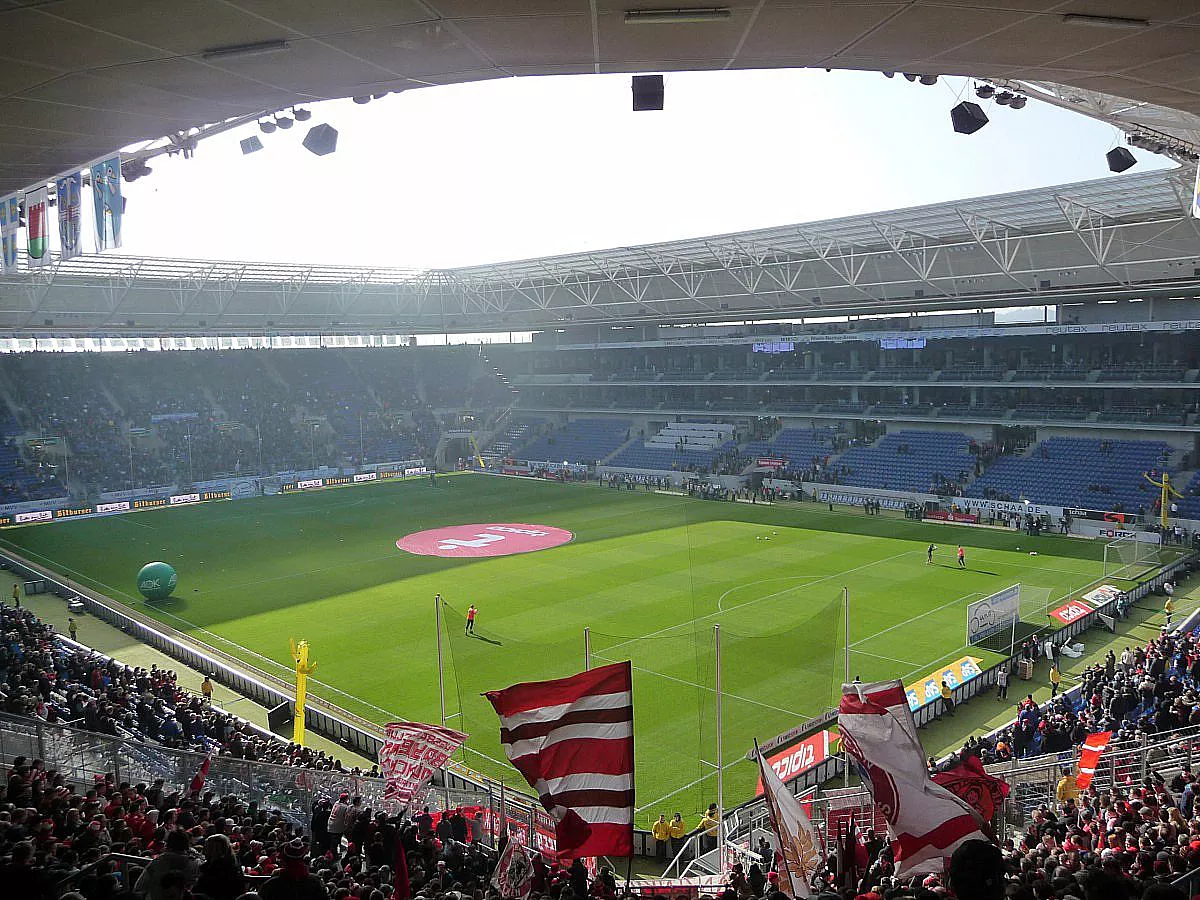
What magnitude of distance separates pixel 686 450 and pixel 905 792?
5647 centimetres

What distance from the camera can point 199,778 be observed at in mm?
12984

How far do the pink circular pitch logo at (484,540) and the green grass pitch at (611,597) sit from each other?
992mm

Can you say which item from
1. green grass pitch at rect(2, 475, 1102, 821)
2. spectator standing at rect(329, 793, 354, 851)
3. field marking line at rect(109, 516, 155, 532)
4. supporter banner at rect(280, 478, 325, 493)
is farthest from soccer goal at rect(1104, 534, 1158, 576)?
supporter banner at rect(280, 478, 325, 493)

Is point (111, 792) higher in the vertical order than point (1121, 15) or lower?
lower

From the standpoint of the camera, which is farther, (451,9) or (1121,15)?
(1121,15)

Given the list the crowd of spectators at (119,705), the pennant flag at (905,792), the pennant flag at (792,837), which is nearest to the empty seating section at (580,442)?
the crowd of spectators at (119,705)

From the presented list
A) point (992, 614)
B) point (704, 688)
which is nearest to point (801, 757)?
point (704, 688)

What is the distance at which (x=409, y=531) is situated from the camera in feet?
144

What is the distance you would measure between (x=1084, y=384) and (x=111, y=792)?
161 feet

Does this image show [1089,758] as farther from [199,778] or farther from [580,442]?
[580,442]

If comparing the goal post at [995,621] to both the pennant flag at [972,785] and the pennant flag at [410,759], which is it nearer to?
the pennant flag at [972,785]

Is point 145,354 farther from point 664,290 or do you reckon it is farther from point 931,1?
point 931,1

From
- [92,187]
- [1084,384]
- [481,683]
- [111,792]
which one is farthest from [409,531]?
[1084,384]

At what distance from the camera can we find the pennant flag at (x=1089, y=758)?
13.8 meters
